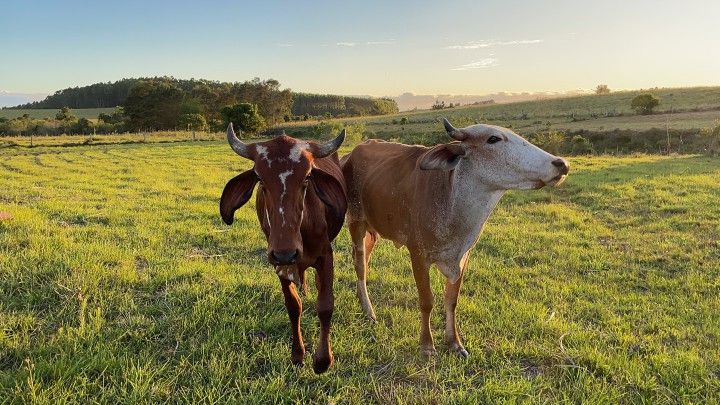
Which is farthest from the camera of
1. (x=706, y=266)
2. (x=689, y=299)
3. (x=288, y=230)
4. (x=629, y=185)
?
(x=629, y=185)

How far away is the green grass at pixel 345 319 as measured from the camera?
3777 millimetres

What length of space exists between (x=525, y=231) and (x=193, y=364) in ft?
24.1

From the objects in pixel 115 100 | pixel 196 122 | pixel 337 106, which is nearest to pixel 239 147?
pixel 196 122

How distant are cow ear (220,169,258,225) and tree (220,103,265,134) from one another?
51.8 metres

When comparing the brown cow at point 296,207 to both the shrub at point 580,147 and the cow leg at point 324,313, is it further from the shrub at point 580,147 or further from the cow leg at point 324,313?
the shrub at point 580,147

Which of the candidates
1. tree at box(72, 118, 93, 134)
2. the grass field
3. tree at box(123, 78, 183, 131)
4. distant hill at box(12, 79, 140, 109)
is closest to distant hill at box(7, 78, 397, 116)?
distant hill at box(12, 79, 140, 109)

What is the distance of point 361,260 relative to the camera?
5738mm

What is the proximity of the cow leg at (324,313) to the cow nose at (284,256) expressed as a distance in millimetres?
899

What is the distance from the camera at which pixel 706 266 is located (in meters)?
7.38

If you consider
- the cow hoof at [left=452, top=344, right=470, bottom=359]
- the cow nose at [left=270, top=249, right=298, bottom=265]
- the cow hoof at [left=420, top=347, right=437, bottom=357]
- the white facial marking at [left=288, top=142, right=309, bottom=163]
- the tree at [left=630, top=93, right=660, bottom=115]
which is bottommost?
the cow hoof at [left=452, top=344, right=470, bottom=359]

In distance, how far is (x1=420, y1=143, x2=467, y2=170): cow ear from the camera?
428 centimetres

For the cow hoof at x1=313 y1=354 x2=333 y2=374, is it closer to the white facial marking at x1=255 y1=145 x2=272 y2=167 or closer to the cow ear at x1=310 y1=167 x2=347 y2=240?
the cow ear at x1=310 y1=167 x2=347 y2=240

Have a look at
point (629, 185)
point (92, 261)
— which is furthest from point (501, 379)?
point (629, 185)

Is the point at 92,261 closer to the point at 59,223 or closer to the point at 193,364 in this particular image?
the point at 193,364
